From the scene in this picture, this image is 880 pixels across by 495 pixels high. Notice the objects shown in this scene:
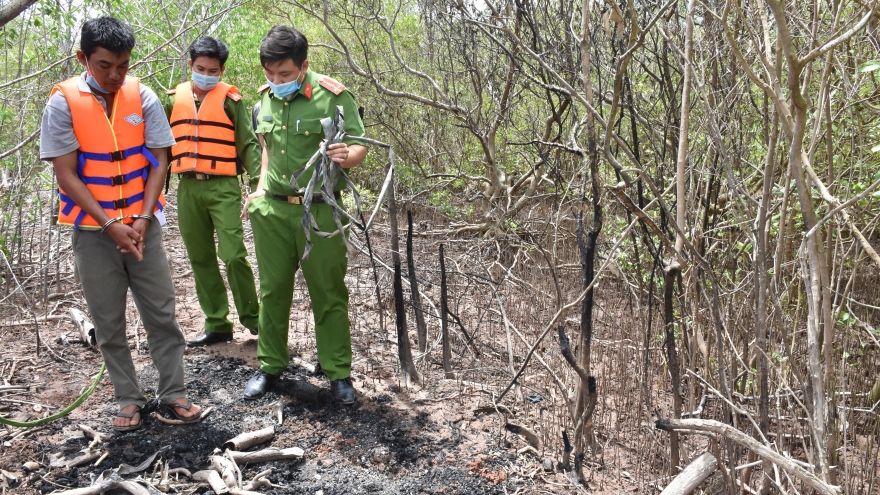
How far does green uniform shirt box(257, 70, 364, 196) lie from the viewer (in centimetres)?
344

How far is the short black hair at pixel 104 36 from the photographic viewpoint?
2.79m

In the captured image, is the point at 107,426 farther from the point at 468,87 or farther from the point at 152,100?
the point at 468,87

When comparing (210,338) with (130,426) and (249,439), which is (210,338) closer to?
(130,426)

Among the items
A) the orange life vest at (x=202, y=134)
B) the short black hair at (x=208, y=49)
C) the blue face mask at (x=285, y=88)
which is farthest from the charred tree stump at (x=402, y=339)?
the short black hair at (x=208, y=49)

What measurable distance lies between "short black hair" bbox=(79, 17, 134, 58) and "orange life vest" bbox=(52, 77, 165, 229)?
0.77ft

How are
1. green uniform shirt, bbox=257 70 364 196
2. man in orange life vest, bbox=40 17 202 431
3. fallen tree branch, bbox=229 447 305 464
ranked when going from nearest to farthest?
man in orange life vest, bbox=40 17 202 431, fallen tree branch, bbox=229 447 305 464, green uniform shirt, bbox=257 70 364 196

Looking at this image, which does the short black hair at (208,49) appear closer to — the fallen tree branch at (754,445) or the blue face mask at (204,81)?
the blue face mask at (204,81)

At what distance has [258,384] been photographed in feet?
12.1

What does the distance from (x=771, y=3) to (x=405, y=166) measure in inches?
310

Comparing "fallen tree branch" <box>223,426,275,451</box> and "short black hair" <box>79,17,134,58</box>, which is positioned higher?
"short black hair" <box>79,17,134,58</box>

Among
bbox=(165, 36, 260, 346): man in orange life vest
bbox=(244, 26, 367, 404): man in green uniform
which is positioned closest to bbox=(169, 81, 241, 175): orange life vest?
bbox=(165, 36, 260, 346): man in orange life vest

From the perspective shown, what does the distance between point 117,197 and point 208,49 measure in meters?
1.53

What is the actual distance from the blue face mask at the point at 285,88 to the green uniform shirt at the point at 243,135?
0.98m

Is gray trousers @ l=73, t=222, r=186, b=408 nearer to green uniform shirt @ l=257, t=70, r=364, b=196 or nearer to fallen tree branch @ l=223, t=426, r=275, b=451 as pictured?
fallen tree branch @ l=223, t=426, r=275, b=451
